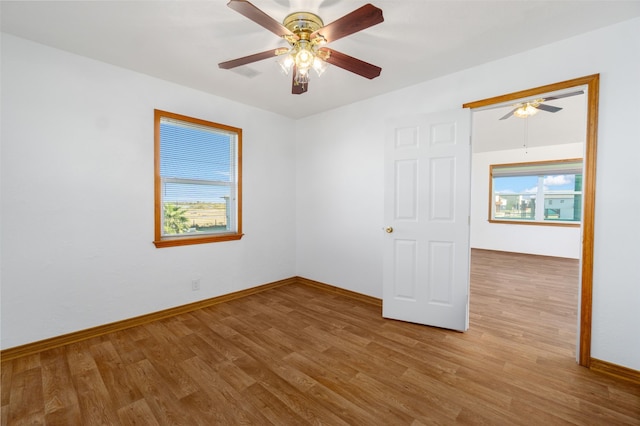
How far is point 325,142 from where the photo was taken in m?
4.10

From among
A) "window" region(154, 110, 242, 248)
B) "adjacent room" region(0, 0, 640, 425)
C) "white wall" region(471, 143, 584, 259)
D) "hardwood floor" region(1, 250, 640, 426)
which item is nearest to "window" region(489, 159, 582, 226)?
"white wall" region(471, 143, 584, 259)

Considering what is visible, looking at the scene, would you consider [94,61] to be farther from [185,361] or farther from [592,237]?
[592,237]

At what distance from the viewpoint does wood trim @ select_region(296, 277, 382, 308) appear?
11.6ft

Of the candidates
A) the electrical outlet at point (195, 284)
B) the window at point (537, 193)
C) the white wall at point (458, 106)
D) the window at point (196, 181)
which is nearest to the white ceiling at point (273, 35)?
the white wall at point (458, 106)

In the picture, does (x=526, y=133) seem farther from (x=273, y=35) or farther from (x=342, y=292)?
(x=273, y=35)

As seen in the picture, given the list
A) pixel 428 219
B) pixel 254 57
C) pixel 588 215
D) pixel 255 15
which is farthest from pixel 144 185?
pixel 588 215

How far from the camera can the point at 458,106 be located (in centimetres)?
286

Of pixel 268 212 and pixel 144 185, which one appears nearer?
pixel 144 185

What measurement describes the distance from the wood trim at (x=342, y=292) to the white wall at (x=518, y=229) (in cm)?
441

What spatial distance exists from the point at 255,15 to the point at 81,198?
235cm

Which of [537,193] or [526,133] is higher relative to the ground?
[526,133]

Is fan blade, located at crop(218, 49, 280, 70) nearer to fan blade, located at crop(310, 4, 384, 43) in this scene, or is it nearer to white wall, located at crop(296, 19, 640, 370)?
fan blade, located at crop(310, 4, 384, 43)

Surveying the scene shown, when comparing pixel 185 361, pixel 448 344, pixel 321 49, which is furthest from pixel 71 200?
pixel 448 344

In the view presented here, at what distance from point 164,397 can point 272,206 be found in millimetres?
2723
